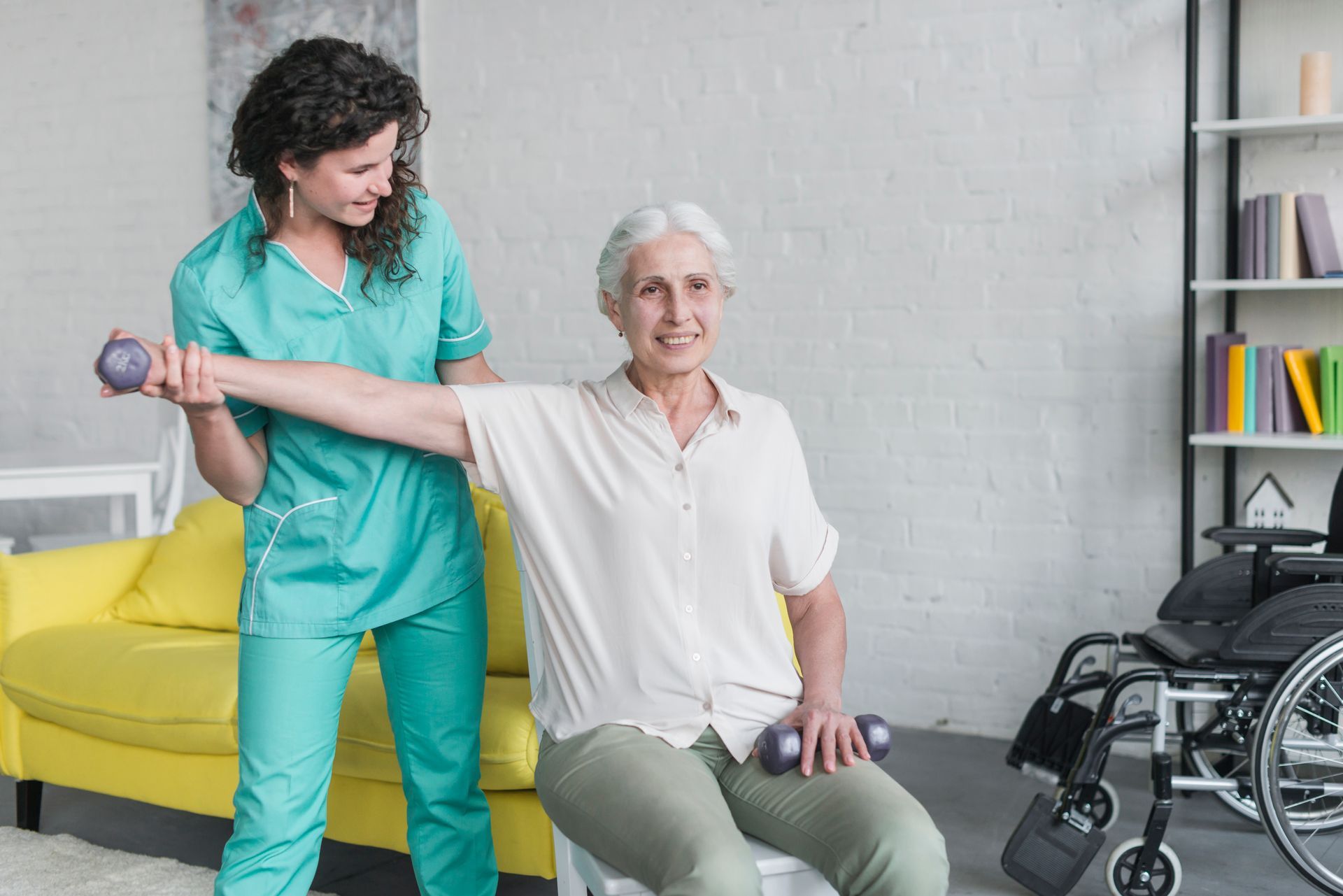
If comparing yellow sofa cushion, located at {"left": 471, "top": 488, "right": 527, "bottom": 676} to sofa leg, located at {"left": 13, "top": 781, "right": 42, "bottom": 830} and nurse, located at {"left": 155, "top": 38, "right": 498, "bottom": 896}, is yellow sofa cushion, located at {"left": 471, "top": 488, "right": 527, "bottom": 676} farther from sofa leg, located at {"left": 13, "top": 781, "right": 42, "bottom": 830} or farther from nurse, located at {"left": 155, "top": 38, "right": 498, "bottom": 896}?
sofa leg, located at {"left": 13, "top": 781, "right": 42, "bottom": 830}

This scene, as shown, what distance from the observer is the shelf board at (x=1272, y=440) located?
9.30 feet

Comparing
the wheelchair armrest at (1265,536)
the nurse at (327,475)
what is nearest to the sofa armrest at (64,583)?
the nurse at (327,475)

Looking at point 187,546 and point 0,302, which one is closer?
point 187,546

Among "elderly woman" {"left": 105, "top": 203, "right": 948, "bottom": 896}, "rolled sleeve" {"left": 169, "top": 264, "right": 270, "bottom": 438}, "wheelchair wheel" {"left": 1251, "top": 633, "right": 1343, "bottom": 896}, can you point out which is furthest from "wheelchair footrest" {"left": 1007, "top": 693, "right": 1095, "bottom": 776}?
"rolled sleeve" {"left": 169, "top": 264, "right": 270, "bottom": 438}

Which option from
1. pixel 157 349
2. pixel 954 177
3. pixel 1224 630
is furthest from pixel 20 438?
pixel 1224 630

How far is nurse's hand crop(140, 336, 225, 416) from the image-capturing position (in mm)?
1460

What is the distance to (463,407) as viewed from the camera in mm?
1734

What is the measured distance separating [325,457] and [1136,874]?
1.68 meters

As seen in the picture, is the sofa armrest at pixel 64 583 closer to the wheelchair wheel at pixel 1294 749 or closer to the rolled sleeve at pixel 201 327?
the rolled sleeve at pixel 201 327

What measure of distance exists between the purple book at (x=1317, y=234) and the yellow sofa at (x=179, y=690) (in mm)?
1945

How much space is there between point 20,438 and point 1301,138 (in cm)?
474

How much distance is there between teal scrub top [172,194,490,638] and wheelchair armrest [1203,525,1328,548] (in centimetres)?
177

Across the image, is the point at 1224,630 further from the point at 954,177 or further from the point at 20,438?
the point at 20,438

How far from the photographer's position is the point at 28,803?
2.89 metres
